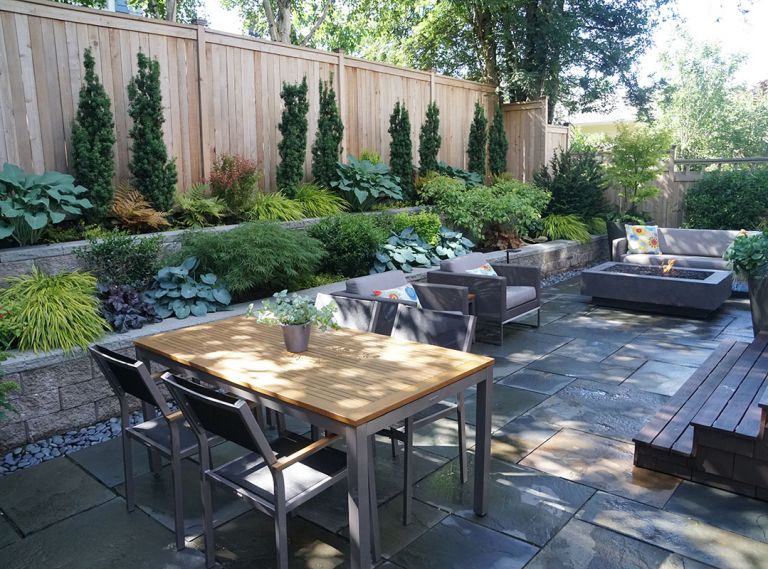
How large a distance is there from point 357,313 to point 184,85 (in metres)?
3.83

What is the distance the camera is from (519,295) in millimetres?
5934

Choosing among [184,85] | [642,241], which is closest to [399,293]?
[184,85]

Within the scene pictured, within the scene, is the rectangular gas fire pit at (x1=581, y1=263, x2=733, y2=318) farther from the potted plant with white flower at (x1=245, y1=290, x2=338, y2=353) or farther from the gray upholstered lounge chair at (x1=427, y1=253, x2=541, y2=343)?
the potted plant with white flower at (x1=245, y1=290, x2=338, y2=353)

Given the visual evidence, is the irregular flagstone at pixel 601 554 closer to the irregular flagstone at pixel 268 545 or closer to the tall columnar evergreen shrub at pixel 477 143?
the irregular flagstone at pixel 268 545

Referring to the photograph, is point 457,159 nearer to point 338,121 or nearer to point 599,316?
point 338,121

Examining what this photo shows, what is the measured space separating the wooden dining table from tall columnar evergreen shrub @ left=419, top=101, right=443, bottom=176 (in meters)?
5.95

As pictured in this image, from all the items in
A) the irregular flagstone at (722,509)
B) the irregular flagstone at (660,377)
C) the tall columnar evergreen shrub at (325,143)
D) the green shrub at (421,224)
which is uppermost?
the tall columnar evergreen shrub at (325,143)

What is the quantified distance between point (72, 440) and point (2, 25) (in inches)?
138

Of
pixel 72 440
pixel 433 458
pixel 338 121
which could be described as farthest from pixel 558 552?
pixel 338 121

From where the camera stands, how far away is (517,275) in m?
6.27

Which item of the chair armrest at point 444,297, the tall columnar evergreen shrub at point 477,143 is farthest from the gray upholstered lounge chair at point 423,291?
the tall columnar evergreen shrub at point 477,143

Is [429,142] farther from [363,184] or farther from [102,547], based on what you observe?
[102,547]

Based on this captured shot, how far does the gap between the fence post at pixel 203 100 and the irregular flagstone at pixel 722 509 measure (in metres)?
5.40

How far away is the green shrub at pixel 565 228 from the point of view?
9.79 meters
